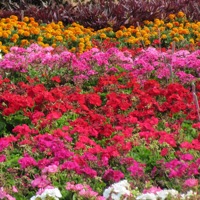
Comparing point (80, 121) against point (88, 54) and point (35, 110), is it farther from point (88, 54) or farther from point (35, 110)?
point (88, 54)

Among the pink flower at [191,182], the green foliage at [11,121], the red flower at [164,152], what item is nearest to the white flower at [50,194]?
the pink flower at [191,182]

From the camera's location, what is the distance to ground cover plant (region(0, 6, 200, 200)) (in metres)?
4.51

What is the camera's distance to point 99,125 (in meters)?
5.41

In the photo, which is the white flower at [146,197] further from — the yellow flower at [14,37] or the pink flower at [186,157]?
the yellow flower at [14,37]

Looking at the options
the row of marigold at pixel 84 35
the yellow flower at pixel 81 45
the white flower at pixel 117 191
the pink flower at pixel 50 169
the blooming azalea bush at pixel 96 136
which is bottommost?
the row of marigold at pixel 84 35

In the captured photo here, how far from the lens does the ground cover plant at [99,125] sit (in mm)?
4510

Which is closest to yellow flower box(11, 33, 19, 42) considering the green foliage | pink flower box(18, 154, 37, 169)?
the green foliage

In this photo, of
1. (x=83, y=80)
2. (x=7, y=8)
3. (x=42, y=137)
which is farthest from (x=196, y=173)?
(x=7, y=8)

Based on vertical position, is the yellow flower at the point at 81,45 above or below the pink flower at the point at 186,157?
below

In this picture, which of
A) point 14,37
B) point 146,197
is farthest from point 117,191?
point 14,37

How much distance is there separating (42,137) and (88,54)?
2.14 meters

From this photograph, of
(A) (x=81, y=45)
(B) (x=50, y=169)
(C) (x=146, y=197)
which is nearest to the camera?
(C) (x=146, y=197)

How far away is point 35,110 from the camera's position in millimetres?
5762

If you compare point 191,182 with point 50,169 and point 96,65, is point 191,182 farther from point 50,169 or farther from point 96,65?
point 96,65
